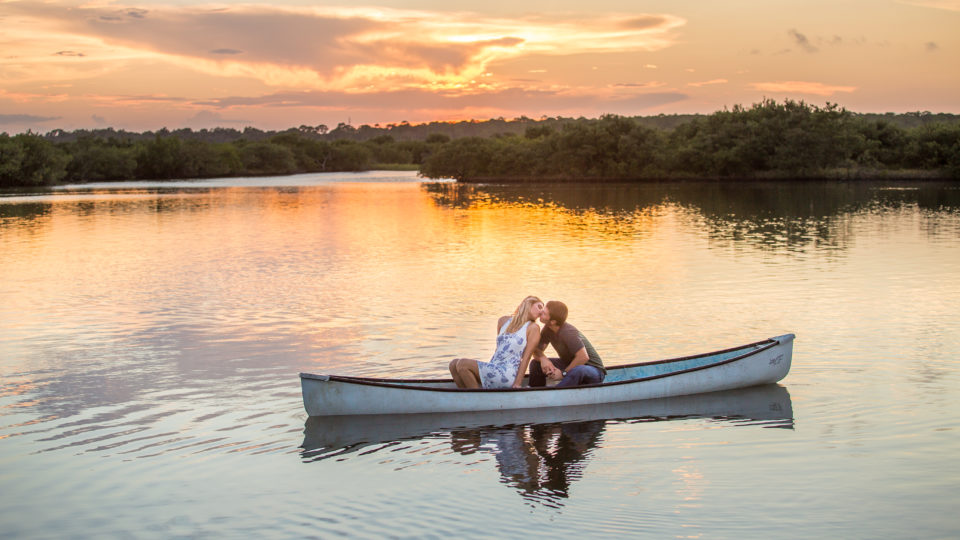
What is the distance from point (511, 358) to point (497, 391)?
51 centimetres

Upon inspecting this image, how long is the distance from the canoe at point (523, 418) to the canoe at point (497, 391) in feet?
0.34

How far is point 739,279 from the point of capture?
80.3 feet

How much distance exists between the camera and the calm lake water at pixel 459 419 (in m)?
8.91

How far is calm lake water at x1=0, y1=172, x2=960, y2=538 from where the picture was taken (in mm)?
8906

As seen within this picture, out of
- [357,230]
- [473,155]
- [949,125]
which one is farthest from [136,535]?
[473,155]

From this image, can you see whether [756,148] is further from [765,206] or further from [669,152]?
[765,206]

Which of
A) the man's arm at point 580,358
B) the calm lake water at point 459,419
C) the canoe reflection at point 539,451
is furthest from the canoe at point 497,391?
the man's arm at point 580,358

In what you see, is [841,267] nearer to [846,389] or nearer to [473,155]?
[846,389]

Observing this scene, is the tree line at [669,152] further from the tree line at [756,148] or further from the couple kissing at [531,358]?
the couple kissing at [531,358]

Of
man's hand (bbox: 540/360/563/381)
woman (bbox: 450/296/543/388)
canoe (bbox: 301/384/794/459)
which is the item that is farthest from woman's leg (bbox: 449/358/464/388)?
man's hand (bbox: 540/360/563/381)

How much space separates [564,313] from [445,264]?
17030 mm

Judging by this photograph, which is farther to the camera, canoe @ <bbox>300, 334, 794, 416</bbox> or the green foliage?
the green foliage

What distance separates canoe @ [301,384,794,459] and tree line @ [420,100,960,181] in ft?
279

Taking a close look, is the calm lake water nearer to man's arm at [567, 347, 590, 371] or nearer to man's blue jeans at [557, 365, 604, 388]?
man's blue jeans at [557, 365, 604, 388]
